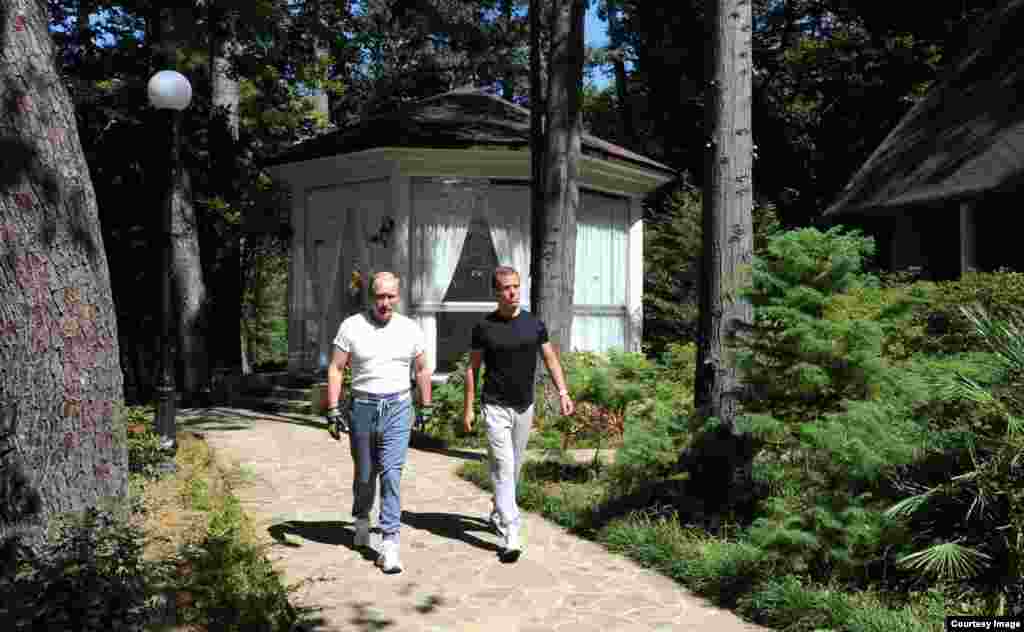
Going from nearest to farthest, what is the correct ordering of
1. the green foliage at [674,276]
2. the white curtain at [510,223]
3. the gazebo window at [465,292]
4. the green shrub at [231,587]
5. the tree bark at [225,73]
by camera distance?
1. the green shrub at [231,587]
2. the white curtain at [510,223]
3. the gazebo window at [465,292]
4. the tree bark at [225,73]
5. the green foliage at [674,276]

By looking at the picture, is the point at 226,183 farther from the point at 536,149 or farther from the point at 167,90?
the point at 167,90

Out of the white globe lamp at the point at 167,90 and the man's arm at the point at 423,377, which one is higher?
the white globe lamp at the point at 167,90

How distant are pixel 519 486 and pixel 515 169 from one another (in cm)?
802

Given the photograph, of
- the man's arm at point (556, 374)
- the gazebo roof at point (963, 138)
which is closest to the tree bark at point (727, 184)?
the man's arm at point (556, 374)

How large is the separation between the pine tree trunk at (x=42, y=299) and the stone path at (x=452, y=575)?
1.57 m

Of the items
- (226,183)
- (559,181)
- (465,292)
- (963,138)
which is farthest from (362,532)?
(226,183)

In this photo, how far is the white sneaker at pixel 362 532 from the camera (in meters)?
6.85

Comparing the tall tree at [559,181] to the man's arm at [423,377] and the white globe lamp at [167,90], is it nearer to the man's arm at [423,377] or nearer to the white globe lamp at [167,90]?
the white globe lamp at [167,90]

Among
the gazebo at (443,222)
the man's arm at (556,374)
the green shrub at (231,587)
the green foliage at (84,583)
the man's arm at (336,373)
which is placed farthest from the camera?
the gazebo at (443,222)

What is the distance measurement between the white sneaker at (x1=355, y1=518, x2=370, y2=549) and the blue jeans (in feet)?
1.75

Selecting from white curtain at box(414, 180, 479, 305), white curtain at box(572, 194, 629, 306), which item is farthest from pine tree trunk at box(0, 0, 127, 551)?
white curtain at box(572, 194, 629, 306)

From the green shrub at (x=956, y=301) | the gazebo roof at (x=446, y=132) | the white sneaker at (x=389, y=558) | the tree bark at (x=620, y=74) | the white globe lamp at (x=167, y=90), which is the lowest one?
the white sneaker at (x=389, y=558)

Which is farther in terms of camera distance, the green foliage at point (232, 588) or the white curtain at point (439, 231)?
the white curtain at point (439, 231)

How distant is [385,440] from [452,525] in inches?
62.8
